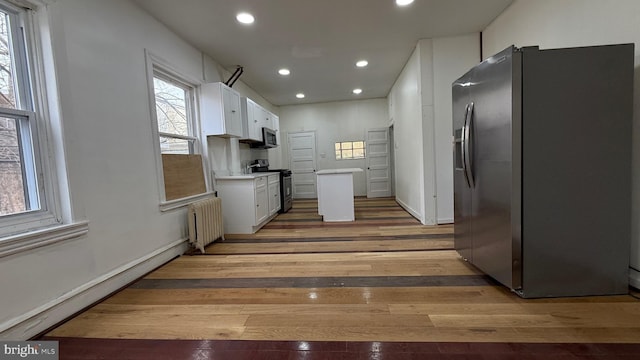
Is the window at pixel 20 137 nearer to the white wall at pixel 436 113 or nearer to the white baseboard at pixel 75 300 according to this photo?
the white baseboard at pixel 75 300

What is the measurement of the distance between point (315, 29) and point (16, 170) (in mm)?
3109

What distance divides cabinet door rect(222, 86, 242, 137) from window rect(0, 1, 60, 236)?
2.14 metres

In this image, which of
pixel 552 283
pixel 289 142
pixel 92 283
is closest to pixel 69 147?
pixel 92 283

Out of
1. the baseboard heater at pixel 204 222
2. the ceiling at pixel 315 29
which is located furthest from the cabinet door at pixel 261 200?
the ceiling at pixel 315 29

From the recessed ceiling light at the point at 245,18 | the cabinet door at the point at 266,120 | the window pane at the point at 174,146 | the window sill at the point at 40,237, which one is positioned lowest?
the window sill at the point at 40,237

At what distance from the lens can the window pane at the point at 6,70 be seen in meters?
1.74

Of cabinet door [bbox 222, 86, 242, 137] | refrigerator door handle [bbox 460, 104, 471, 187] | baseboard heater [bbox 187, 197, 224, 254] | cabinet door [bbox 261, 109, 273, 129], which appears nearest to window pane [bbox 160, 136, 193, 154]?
cabinet door [bbox 222, 86, 242, 137]

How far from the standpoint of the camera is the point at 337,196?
4.71 m

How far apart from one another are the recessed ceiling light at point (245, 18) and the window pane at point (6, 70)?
182cm

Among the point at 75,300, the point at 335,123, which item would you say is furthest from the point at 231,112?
the point at 335,123

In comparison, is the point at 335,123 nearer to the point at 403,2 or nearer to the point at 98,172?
the point at 403,2

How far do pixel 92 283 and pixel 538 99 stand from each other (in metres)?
3.61

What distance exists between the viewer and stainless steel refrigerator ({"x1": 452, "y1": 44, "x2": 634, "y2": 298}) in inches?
71.9

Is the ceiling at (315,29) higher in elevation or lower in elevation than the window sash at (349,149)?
higher
